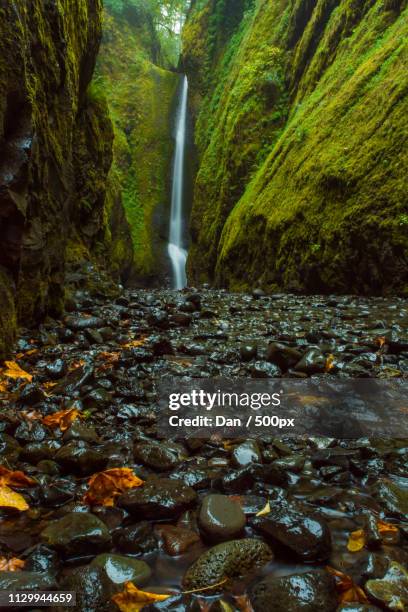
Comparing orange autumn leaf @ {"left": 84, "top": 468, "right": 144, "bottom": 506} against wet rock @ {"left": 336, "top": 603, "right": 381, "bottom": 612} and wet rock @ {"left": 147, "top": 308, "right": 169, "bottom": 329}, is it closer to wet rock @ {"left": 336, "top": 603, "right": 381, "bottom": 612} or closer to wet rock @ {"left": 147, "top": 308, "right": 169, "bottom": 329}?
wet rock @ {"left": 336, "top": 603, "right": 381, "bottom": 612}

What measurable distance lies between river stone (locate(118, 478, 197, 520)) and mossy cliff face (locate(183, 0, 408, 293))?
6.08 metres

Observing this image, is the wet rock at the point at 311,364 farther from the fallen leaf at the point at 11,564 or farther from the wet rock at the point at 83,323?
the fallen leaf at the point at 11,564

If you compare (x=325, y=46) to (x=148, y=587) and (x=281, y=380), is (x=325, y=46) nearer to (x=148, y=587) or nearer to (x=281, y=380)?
(x=281, y=380)

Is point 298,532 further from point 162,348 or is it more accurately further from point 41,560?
point 162,348

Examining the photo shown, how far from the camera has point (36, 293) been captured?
4.32 meters

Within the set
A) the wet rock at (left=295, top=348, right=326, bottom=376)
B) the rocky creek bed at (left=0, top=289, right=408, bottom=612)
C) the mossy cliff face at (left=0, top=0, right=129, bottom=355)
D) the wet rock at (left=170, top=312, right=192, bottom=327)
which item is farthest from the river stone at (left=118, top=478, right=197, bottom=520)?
the wet rock at (left=170, top=312, right=192, bottom=327)

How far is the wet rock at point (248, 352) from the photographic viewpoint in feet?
12.5

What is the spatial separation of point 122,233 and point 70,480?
1514cm

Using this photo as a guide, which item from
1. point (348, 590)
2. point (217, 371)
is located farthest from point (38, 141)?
point (348, 590)

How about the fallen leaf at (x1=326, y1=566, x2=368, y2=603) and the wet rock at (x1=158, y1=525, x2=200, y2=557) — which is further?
the wet rock at (x1=158, y1=525, x2=200, y2=557)

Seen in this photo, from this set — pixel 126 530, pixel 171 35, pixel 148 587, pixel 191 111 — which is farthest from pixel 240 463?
pixel 171 35

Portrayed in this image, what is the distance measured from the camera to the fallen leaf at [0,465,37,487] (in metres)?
1.72

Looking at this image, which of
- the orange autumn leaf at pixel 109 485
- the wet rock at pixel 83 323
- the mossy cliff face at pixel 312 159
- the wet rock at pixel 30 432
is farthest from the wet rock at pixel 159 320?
the mossy cliff face at pixel 312 159

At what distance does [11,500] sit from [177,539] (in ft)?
2.17
